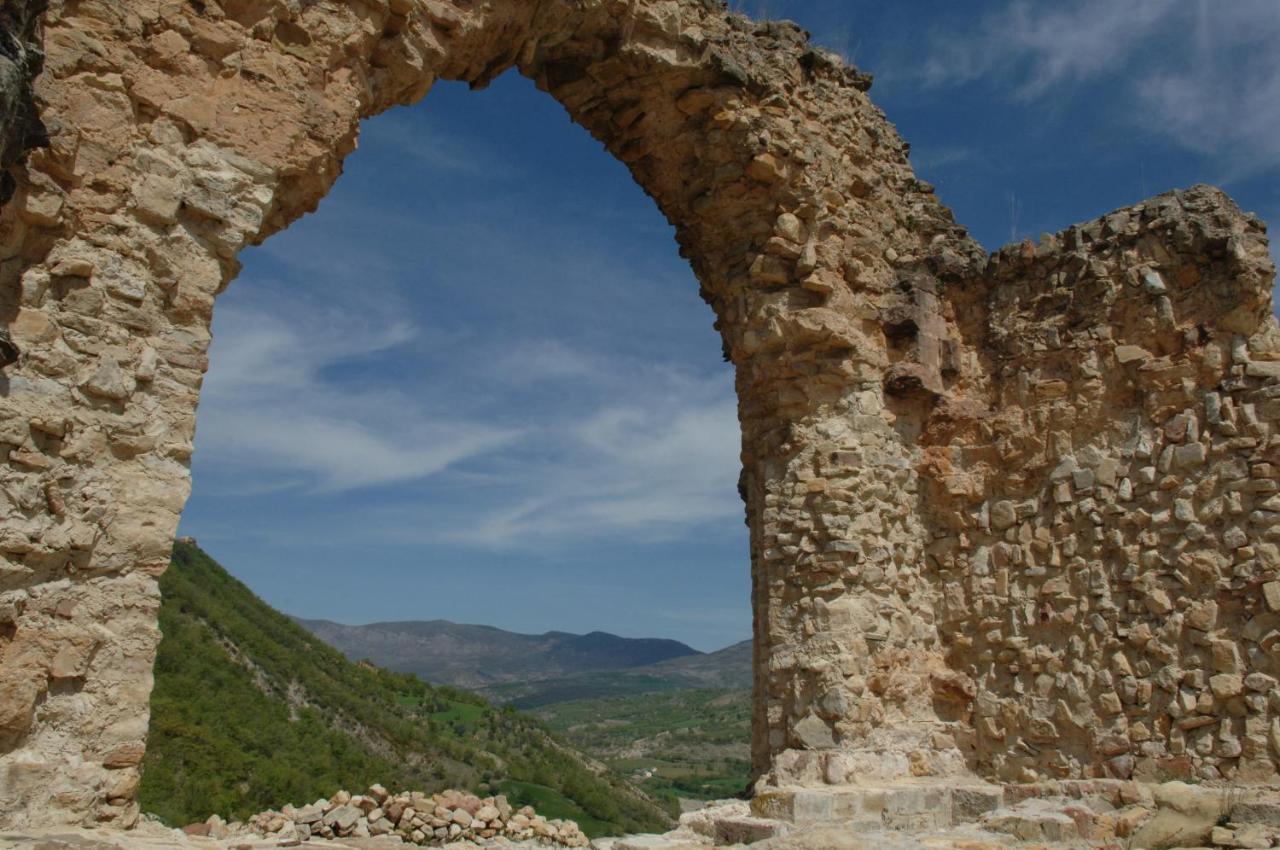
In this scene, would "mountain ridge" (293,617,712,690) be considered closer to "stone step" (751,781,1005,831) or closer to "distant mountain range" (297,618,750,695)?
"distant mountain range" (297,618,750,695)

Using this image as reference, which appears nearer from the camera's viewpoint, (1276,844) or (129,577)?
(129,577)

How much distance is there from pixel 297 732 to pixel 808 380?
13533mm

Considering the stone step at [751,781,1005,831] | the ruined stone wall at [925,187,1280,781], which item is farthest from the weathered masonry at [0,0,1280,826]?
the stone step at [751,781,1005,831]

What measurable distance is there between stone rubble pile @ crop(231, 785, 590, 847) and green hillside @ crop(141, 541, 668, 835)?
5.69 meters

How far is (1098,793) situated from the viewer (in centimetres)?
604

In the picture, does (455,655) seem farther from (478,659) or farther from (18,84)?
(18,84)

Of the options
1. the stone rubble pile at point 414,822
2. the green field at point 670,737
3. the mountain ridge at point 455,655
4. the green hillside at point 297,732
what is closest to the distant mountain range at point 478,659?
the mountain ridge at point 455,655

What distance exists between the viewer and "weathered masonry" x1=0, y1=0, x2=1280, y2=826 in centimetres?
412

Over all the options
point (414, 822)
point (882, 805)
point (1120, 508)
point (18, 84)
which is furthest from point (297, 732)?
point (18, 84)

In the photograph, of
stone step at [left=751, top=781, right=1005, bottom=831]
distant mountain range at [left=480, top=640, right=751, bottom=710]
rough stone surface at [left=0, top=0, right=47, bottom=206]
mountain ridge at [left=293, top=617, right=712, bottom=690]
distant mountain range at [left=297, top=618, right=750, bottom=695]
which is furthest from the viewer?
mountain ridge at [left=293, top=617, right=712, bottom=690]

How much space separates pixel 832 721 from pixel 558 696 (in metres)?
97.6

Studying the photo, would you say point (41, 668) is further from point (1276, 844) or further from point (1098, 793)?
Result: point (1098, 793)

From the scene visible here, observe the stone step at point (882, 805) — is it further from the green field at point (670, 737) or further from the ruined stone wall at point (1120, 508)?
the green field at point (670, 737)

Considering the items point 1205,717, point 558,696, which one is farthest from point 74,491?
point 558,696
